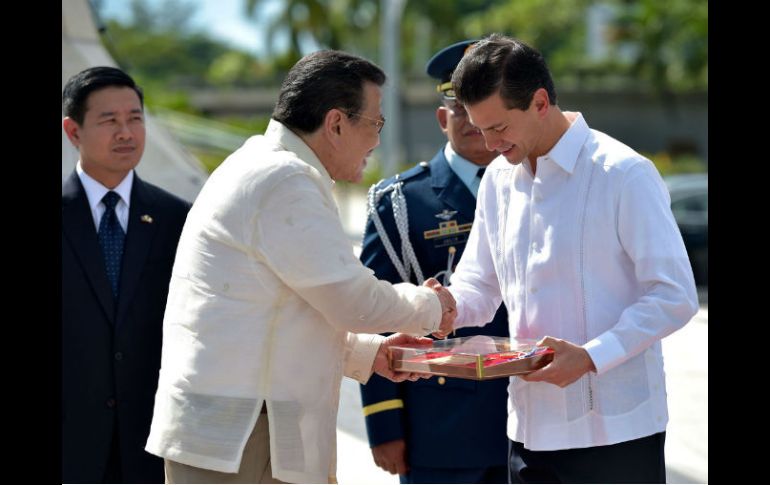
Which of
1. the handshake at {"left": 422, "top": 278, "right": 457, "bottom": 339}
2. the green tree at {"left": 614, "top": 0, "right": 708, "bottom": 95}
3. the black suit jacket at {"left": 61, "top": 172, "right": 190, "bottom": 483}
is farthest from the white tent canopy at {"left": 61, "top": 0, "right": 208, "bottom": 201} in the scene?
the green tree at {"left": 614, "top": 0, "right": 708, "bottom": 95}

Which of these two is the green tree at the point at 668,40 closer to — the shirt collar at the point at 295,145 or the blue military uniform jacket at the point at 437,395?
the blue military uniform jacket at the point at 437,395

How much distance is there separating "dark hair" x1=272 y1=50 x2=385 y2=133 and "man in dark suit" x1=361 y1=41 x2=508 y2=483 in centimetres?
107

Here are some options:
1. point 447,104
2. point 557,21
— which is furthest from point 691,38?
point 447,104

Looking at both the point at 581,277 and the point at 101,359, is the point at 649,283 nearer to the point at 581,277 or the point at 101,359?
the point at 581,277

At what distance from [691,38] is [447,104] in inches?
1314

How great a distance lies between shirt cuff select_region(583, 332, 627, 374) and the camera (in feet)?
9.20

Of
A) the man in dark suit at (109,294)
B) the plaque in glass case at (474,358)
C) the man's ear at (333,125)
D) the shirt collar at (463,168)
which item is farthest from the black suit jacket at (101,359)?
the man's ear at (333,125)

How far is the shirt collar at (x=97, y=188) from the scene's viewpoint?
12.9 ft

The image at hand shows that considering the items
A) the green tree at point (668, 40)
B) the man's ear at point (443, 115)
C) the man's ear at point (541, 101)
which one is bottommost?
the man's ear at point (541, 101)

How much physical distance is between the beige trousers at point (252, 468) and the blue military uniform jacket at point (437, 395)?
42.7 inches

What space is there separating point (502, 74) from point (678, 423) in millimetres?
3962
